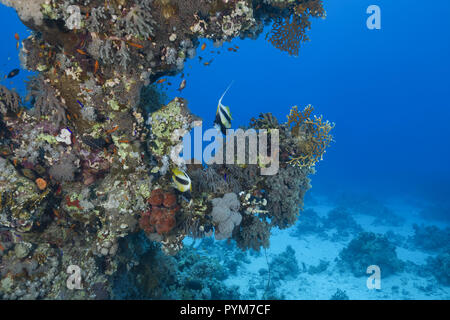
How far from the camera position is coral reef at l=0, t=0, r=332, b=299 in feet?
14.5

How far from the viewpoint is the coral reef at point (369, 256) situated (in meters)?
13.4

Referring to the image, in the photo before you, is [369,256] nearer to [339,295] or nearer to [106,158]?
[339,295]

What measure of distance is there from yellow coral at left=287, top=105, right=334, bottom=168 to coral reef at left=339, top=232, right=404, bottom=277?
10.9 metres

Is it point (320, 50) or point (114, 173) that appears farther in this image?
point (320, 50)

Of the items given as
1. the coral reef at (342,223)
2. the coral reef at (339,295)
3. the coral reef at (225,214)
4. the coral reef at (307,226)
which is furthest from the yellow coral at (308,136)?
the coral reef at (342,223)

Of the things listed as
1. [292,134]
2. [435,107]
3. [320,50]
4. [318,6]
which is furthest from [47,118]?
[320,50]

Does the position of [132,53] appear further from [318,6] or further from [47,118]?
[318,6]

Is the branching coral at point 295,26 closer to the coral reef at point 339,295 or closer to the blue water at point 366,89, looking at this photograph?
the coral reef at point 339,295

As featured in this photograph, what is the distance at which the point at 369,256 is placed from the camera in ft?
45.6

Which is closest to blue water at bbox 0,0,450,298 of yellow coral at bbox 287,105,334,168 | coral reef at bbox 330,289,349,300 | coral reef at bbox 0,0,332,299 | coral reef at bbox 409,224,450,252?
coral reef at bbox 409,224,450,252

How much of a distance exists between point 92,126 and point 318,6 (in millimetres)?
6673

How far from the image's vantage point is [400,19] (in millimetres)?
105938

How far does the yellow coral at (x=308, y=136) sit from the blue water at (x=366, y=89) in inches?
886

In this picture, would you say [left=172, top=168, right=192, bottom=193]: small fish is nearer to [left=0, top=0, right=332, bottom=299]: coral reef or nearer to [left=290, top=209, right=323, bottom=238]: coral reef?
[left=0, top=0, right=332, bottom=299]: coral reef
